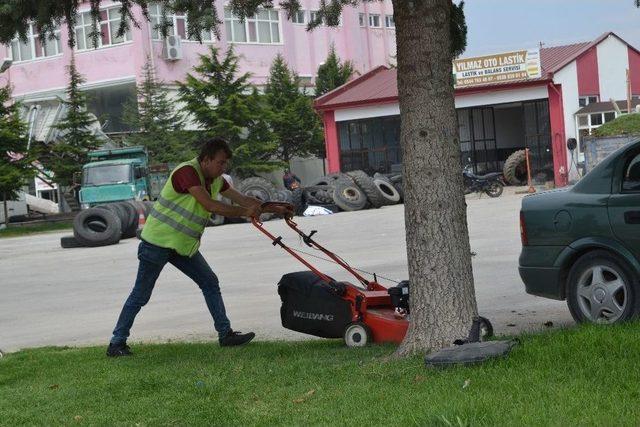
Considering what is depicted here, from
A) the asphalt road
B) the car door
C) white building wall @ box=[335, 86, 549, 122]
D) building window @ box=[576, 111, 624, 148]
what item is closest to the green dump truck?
the asphalt road

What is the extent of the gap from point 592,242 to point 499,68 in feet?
117

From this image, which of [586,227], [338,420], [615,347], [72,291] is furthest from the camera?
[72,291]

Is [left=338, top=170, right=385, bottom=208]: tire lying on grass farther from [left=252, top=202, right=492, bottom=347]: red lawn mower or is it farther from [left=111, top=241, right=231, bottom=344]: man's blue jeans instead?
[left=252, top=202, right=492, bottom=347]: red lawn mower

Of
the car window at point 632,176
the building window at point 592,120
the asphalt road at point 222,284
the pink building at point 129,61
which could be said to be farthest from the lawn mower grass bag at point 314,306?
the pink building at point 129,61

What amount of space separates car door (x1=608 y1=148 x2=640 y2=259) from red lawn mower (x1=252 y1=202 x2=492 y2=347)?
1715mm

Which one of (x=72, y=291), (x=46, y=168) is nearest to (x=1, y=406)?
(x=72, y=291)

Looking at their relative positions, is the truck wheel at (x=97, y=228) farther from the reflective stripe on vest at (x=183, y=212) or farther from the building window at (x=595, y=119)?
the building window at (x=595, y=119)

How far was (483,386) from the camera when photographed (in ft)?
19.4

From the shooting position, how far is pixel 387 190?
3744 centimetres

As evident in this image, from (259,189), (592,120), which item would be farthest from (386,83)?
(259,189)

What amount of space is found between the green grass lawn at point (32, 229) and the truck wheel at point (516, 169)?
17571mm

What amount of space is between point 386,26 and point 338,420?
64.4 m

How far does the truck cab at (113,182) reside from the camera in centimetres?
3644

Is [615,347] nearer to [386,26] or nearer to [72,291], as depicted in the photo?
[72,291]
